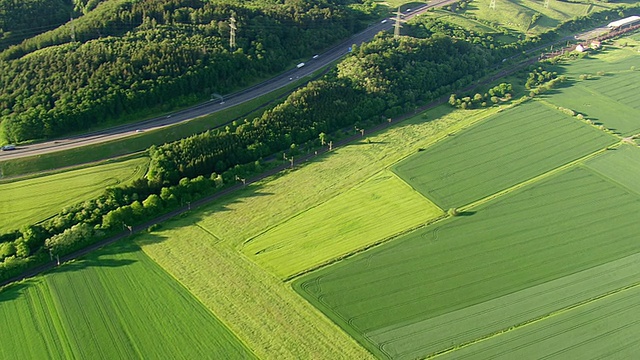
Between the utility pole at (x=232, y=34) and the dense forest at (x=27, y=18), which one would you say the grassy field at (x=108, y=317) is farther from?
the dense forest at (x=27, y=18)

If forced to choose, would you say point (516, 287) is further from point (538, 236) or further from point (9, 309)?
point (9, 309)

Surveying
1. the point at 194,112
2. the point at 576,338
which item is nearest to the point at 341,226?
the point at 576,338

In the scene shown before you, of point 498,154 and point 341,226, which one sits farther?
point 498,154

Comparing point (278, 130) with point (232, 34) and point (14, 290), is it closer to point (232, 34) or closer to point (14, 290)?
point (232, 34)

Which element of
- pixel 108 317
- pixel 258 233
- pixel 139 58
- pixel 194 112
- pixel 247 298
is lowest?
pixel 247 298

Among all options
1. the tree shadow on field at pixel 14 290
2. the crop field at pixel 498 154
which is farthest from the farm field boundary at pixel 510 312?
the tree shadow on field at pixel 14 290

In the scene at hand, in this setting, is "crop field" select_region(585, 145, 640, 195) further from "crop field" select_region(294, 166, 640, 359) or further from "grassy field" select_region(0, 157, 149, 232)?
"grassy field" select_region(0, 157, 149, 232)

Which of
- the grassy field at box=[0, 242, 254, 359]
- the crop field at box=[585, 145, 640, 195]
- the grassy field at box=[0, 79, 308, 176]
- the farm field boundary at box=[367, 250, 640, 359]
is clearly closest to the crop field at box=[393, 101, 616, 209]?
the crop field at box=[585, 145, 640, 195]
